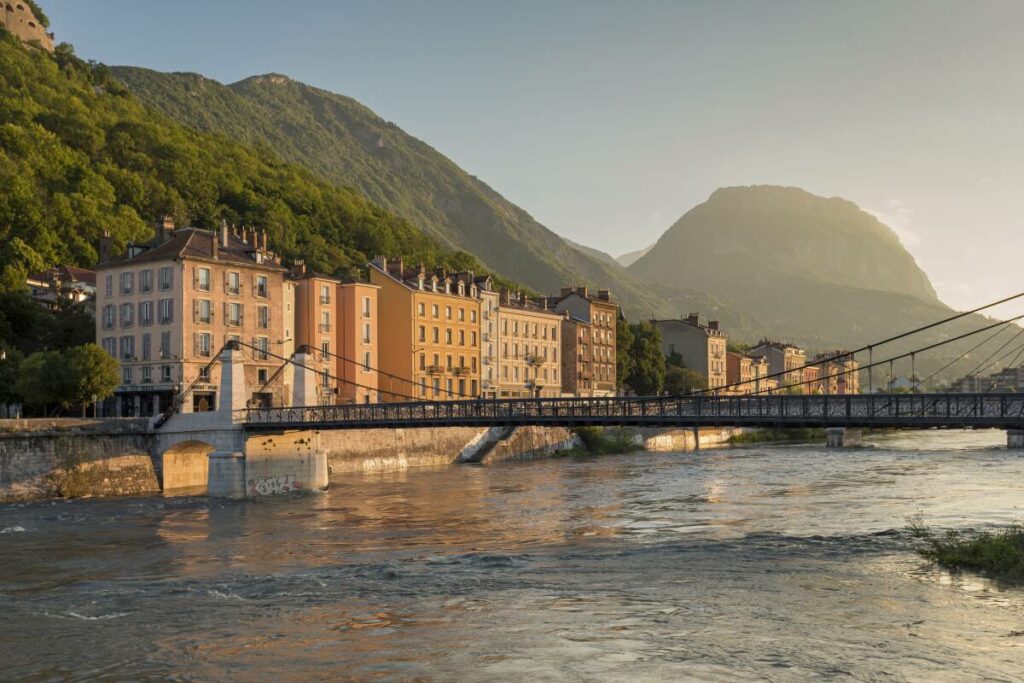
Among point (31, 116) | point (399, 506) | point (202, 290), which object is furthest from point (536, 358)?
point (31, 116)

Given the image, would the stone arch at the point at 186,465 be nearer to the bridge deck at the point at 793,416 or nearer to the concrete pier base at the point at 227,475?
the concrete pier base at the point at 227,475

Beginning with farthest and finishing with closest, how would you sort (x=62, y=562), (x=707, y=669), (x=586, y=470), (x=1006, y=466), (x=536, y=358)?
(x=536, y=358), (x=586, y=470), (x=1006, y=466), (x=62, y=562), (x=707, y=669)

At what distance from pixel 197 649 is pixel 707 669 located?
27.5 ft

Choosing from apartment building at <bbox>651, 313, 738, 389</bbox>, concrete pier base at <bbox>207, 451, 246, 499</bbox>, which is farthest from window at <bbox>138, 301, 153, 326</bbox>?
apartment building at <bbox>651, 313, 738, 389</bbox>

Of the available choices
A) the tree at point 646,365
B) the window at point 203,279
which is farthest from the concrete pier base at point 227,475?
the tree at point 646,365

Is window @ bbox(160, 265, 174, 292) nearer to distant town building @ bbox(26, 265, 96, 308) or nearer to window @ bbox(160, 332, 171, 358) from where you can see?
window @ bbox(160, 332, 171, 358)

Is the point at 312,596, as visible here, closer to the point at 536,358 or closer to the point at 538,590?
the point at 538,590

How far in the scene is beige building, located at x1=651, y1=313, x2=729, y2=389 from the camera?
12988cm

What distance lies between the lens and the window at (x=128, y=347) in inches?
2272

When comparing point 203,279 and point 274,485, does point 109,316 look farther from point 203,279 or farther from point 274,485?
point 274,485

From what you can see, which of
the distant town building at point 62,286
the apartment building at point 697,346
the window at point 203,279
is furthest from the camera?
the apartment building at point 697,346

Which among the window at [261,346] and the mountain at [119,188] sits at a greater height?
the mountain at [119,188]

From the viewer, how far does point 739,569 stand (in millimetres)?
24062

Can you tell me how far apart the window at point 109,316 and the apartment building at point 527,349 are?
35.2 m
